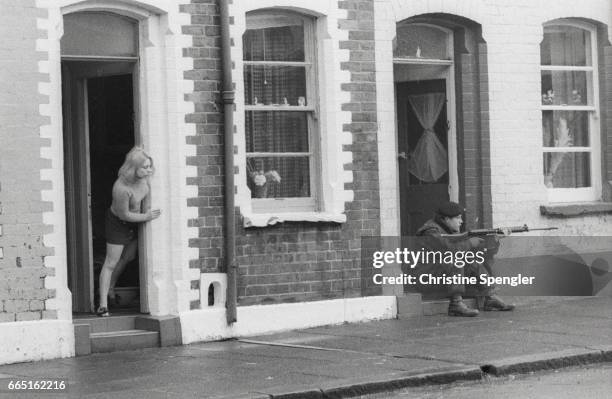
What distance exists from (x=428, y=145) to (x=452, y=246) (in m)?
1.69

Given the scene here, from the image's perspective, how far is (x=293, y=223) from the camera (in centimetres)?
1452

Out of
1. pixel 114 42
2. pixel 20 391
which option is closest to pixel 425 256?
pixel 114 42

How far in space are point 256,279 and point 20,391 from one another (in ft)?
12.9

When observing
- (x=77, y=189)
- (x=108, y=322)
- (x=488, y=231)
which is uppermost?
(x=77, y=189)

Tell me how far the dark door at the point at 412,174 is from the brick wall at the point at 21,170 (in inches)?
211

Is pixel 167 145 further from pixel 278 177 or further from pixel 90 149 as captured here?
pixel 278 177

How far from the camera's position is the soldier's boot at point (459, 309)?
15.2m

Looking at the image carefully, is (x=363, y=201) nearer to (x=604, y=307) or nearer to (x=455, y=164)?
(x=455, y=164)

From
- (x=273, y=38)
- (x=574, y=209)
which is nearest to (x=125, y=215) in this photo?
(x=273, y=38)

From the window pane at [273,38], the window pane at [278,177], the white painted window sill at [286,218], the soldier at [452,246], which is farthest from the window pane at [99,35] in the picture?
the soldier at [452,246]

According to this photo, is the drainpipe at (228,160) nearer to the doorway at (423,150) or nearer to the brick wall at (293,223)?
the brick wall at (293,223)

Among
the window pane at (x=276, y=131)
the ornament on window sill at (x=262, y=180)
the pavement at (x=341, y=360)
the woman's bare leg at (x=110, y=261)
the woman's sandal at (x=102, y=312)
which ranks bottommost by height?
the pavement at (x=341, y=360)

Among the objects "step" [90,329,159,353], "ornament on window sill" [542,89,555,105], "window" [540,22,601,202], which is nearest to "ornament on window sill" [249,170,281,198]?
"step" [90,329,159,353]

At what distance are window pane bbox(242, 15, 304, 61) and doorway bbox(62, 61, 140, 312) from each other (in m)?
1.35
